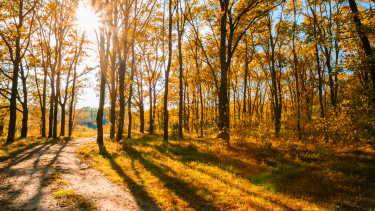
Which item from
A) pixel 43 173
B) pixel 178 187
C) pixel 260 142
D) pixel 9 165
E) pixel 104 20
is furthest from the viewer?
pixel 104 20

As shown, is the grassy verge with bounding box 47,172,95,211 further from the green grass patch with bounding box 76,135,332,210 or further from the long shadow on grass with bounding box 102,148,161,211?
the green grass patch with bounding box 76,135,332,210

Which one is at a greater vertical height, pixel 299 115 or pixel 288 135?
pixel 299 115

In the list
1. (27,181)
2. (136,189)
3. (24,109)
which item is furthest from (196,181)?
(24,109)

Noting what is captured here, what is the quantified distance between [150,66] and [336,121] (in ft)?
76.3

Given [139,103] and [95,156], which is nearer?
[95,156]

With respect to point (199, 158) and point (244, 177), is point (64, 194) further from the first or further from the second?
point (199, 158)

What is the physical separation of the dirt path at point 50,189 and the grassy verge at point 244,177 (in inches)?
23.9

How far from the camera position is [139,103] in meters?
29.6

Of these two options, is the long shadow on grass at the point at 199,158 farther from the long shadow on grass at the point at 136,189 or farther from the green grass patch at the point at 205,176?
the long shadow on grass at the point at 136,189

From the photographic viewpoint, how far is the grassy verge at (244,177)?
568 centimetres

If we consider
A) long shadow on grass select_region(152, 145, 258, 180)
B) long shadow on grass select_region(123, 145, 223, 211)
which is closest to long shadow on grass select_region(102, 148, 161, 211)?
long shadow on grass select_region(123, 145, 223, 211)

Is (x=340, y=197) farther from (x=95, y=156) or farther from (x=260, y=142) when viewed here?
(x=95, y=156)

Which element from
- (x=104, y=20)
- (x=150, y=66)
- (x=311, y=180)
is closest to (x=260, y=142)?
(x=311, y=180)

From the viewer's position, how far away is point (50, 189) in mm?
5812
